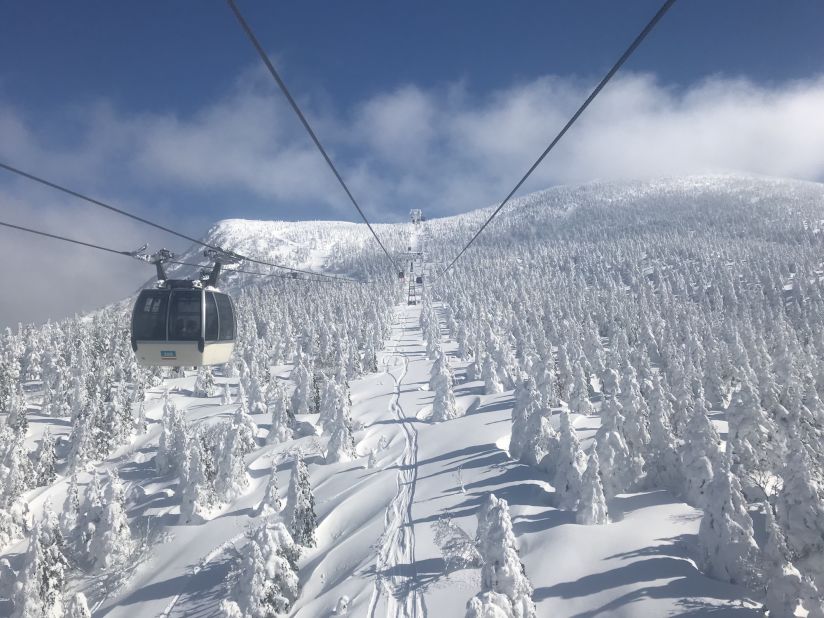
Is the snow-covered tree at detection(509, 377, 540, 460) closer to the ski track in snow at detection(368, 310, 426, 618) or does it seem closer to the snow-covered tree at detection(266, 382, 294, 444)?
the ski track in snow at detection(368, 310, 426, 618)

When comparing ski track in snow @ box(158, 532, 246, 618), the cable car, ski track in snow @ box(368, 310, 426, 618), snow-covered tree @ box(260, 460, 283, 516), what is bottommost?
ski track in snow @ box(158, 532, 246, 618)

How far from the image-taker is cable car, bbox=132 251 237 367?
12.6 meters

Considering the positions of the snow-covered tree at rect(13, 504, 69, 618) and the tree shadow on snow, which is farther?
the snow-covered tree at rect(13, 504, 69, 618)

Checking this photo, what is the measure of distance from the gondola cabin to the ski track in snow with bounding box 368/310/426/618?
2125cm

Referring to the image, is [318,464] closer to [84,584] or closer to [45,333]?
[84,584]

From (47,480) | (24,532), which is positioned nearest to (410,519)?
(24,532)

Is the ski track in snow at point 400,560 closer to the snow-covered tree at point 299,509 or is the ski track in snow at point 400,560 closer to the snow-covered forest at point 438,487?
the snow-covered forest at point 438,487

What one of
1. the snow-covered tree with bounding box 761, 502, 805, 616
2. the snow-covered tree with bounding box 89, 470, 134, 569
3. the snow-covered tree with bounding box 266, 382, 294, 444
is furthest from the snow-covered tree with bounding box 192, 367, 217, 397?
the snow-covered tree with bounding box 761, 502, 805, 616

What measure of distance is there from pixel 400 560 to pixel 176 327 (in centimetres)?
2601

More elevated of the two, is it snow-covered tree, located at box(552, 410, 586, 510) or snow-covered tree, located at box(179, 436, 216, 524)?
snow-covered tree, located at box(552, 410, 586, 510)

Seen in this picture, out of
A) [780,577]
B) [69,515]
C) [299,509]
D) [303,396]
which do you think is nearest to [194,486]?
[69,515]

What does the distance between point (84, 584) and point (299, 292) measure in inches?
5786

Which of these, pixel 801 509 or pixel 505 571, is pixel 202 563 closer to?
pixel 505 571

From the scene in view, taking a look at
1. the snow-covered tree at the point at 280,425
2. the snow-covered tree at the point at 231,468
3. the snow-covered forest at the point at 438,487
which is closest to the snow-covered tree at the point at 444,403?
the snow-covered forest at the point at 438,487
